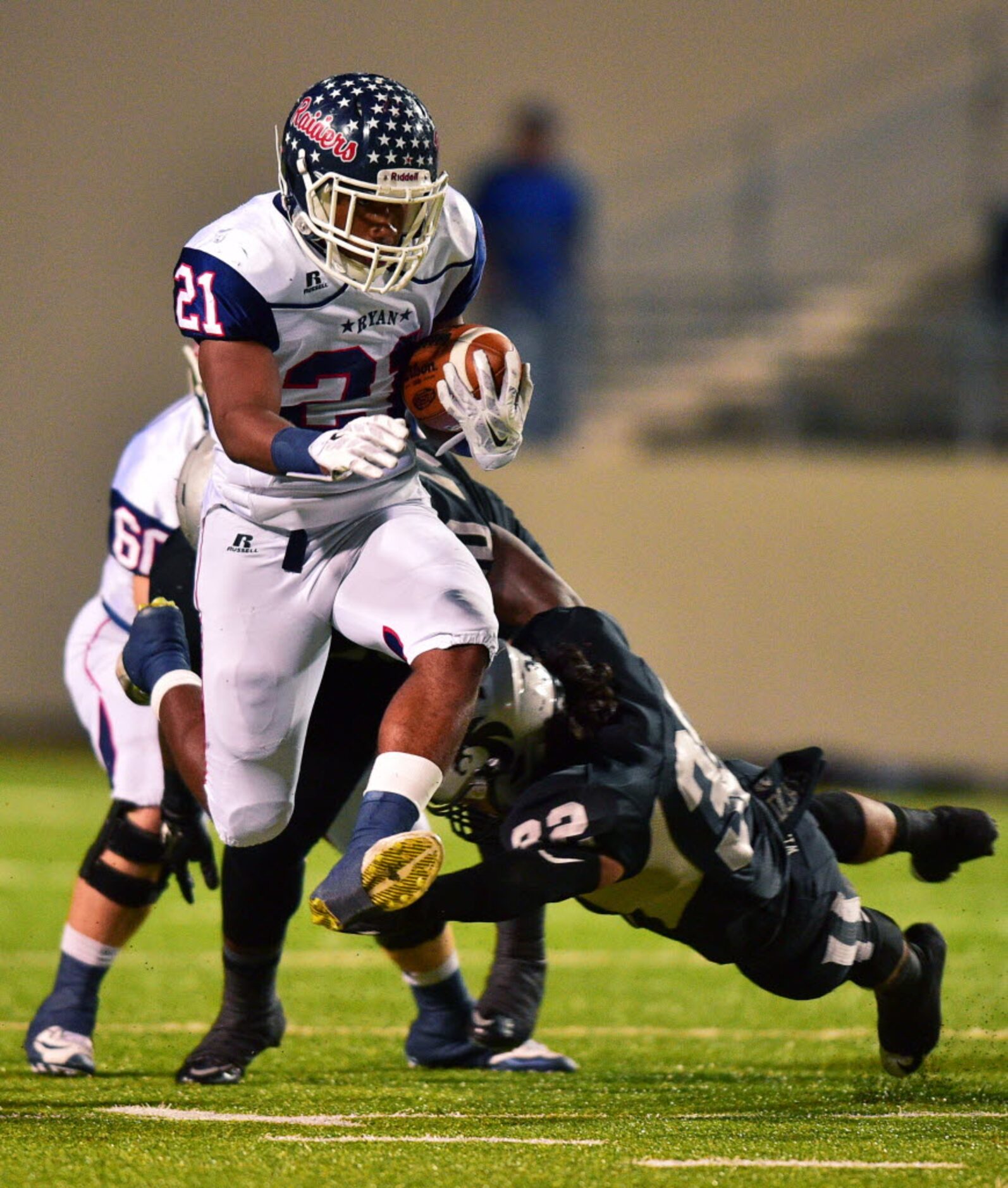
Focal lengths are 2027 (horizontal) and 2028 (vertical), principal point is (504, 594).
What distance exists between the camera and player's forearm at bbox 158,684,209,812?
3.74 m

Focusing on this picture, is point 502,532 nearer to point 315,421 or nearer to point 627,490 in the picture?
point 315,421

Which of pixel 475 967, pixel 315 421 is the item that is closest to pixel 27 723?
pixel 475 967

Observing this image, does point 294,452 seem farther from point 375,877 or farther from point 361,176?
point 375,877

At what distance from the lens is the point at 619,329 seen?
9.46 metres

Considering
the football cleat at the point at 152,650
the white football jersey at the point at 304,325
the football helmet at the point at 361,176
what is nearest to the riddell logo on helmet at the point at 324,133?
the football helmet at the point at 361,176

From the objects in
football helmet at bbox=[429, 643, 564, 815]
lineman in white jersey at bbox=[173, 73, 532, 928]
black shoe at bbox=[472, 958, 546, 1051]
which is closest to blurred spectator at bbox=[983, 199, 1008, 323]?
black shoe at bbox=[472, 958, 546, 1051]

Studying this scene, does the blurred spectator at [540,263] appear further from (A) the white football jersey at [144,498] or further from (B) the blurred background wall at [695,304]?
(A) the white football jersey at [144,498]

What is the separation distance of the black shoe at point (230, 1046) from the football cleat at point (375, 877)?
2.85ft

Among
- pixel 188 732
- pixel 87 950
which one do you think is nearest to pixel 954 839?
pixel 188 732

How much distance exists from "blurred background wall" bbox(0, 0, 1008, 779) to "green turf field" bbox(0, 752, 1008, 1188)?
8.90ft

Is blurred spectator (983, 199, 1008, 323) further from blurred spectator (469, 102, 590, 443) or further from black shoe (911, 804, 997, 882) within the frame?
black shoe (911, 804, 997, 882)

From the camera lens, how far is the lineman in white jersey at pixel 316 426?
3.50 m

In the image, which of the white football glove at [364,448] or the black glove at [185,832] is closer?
the white football glove at [364,448]

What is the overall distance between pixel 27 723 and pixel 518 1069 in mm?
7418
